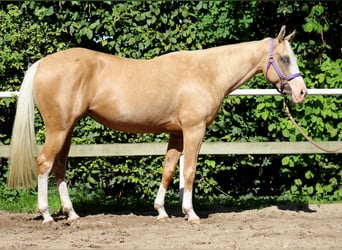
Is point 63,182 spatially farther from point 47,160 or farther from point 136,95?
point 136,95

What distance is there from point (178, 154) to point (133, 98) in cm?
84

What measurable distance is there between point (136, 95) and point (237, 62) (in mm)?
1185

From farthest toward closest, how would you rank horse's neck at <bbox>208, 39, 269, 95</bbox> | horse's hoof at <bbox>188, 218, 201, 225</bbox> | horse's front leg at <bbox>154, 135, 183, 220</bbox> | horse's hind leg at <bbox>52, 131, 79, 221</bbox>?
horse's neck at <bbox>208, 39, 269, 95</bbox>, horse's front leg at <bbox>154, 135, 183, 220</bbox>, horse's hind leg at <bbox>52, 131, 79, 221</bbox>, horse's hoof at <bbox>188, 218, 201, 225</bbox>

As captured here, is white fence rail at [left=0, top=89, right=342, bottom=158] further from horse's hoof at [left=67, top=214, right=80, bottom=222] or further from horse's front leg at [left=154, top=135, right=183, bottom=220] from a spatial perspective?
horse's hoof at [left=67, top=214, right=80, bottom=222]

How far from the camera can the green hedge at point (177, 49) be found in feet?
25.5

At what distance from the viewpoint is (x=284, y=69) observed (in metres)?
6.20

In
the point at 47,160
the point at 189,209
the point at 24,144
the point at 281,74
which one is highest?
the point at 281,74

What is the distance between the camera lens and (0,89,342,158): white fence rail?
273 inches

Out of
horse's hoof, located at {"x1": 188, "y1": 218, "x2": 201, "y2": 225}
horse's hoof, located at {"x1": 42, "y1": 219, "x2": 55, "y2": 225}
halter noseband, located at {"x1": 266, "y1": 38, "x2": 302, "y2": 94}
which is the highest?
halter noseband, located at {"x1": 266, "y1": 38, "x2": 302, "y2": 94}

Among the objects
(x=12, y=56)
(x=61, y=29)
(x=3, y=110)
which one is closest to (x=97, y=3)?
(x=61, y=29)

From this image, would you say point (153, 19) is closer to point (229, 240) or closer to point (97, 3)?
point (97, 3)

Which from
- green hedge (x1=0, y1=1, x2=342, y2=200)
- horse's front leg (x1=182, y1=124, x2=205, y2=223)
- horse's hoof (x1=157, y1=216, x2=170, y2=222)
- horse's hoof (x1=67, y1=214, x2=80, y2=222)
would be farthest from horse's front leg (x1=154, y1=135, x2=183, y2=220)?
green hedge (x1=0, y1=1, x2=342, y2=200)

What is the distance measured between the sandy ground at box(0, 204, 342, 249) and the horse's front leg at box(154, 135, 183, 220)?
0.15 meters

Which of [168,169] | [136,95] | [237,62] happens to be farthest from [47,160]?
[237,62]
